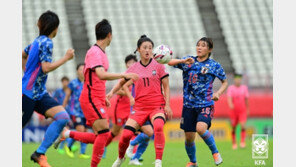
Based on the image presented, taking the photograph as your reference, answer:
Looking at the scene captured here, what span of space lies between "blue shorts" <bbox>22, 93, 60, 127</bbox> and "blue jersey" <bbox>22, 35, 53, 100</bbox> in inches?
2.8

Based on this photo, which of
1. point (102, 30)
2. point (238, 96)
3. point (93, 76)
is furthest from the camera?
point (238, 96)

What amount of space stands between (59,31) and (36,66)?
1964cm

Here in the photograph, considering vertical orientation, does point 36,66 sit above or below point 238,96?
above

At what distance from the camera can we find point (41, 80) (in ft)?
24.1

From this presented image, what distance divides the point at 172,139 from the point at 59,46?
29.7ft

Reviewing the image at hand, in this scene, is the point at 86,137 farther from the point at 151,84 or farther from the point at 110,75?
the point at 110,75

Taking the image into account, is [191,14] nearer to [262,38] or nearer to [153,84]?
[262,38]

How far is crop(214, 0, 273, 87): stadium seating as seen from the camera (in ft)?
85.4

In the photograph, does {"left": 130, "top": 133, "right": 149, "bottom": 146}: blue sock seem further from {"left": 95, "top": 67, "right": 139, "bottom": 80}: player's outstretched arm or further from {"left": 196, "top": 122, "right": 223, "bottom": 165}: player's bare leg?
{"left": 95, "top": 67, "right": 139, "bottom": 80}: player's outstretched arm

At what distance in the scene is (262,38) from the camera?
92.0 feet

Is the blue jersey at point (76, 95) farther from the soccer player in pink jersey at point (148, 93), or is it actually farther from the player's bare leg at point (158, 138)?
the player's bare leg at point (158, 138)

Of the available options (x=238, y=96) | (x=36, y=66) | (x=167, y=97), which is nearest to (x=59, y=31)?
(x=238, y=96)

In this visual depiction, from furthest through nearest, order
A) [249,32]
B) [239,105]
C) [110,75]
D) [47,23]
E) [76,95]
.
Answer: [249,32]
[239,105]
[76,95]
[47,23]
[110,75]
